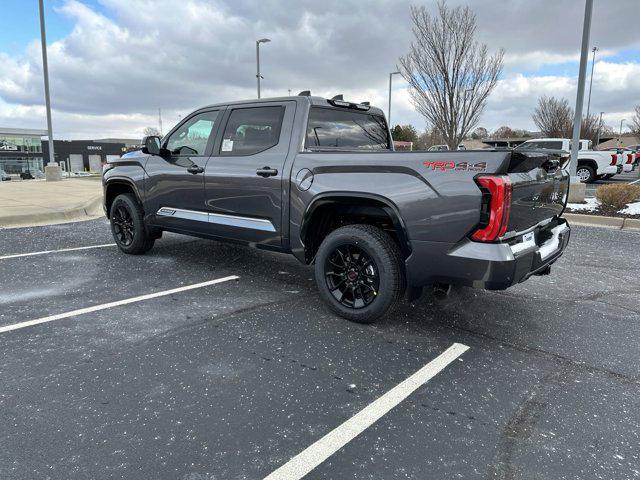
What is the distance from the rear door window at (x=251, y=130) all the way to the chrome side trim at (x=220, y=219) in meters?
0.65

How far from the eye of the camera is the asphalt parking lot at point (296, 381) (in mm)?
2240

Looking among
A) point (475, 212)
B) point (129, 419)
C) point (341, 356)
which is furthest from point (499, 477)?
point (129, 419)

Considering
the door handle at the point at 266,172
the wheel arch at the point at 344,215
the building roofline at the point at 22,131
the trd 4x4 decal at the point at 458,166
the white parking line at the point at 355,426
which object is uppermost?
the building roofline at the point at 22,131

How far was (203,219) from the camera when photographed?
16.7ft

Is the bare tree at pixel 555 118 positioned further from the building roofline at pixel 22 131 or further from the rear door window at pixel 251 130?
the building roofline at pixel 22 131

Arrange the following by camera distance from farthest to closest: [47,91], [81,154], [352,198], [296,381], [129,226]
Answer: [81,154]
[47,91]
[129,226]
[352,198]
[296,381]

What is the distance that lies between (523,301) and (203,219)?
11.0ft

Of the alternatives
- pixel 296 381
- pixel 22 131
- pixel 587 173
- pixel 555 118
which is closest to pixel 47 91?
pixel 296 381

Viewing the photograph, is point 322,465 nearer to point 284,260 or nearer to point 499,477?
point 499,477

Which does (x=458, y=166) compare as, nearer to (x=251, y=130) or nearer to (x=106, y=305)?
(x=251, y=130)

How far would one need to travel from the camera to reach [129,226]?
20.3ft

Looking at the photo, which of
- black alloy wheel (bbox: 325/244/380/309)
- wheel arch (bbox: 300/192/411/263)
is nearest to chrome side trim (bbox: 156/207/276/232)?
wheel arch (bbox: 300/192/411/263)

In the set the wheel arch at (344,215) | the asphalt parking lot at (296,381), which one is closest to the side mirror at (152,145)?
the asphalt parking lot at (296,381)

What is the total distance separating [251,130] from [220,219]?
962 millimetres
